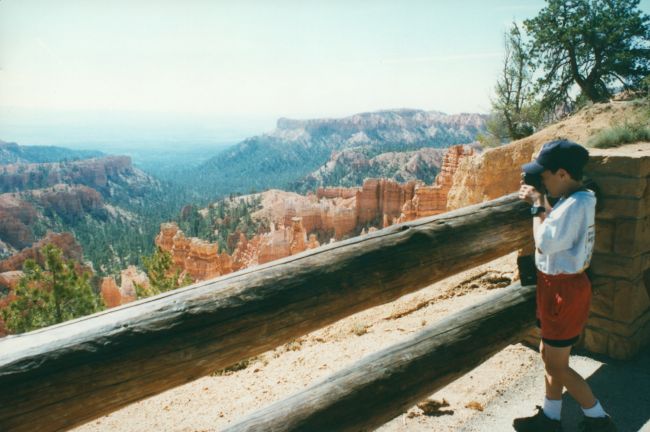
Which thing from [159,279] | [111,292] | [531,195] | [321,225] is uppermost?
[531,195]

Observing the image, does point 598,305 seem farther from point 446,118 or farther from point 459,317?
point 446,118

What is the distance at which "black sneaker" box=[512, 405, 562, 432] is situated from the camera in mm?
2342

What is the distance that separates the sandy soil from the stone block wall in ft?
1.79

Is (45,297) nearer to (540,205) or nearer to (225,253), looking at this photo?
(540,205)

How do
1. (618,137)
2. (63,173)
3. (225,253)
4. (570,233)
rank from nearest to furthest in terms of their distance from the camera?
(570,233), (618,137), (225,253), (63,173)

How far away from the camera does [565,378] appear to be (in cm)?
228

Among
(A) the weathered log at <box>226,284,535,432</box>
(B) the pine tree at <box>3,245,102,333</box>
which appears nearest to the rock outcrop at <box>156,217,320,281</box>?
(B) the pine tree at <box>3,245,102,333</box>

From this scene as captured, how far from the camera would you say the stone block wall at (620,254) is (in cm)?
284

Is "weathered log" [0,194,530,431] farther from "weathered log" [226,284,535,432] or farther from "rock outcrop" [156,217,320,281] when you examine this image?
"rock outcrop" [156,217,320,281]

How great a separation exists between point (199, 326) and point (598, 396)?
2.45 m

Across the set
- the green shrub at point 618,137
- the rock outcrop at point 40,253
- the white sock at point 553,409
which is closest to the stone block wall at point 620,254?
the green shrub at point 618,137

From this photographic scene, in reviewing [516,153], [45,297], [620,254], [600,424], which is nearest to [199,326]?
[600,424]

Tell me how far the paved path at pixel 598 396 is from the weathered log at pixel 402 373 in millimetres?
359

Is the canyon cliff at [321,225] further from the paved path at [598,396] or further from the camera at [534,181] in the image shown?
the camera at [534,181]
